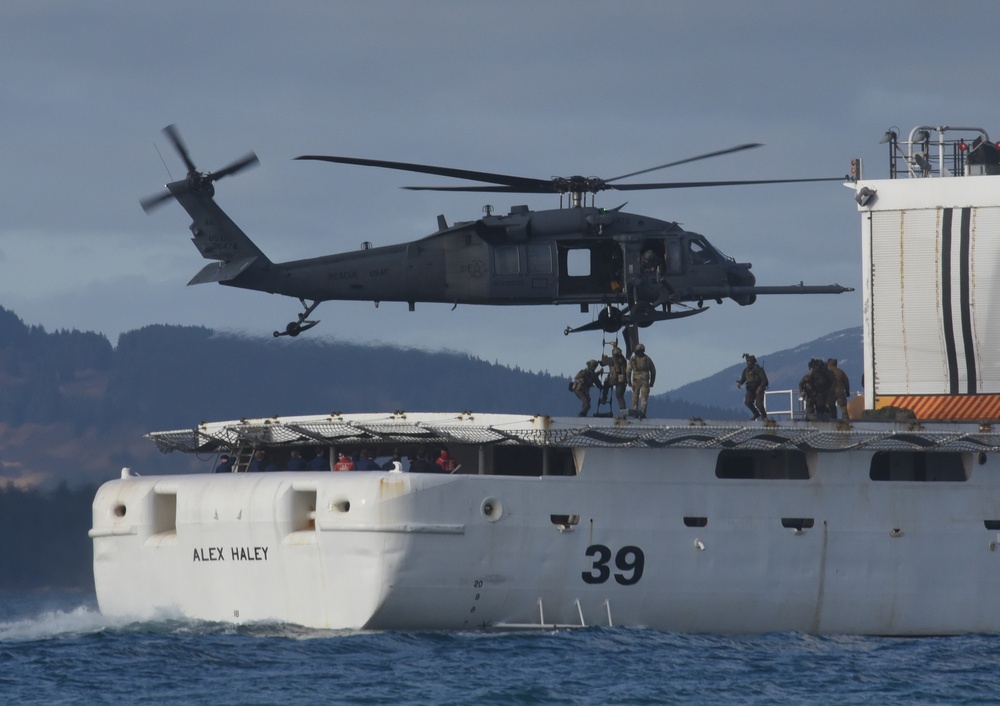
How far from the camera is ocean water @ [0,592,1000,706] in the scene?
26.2 m

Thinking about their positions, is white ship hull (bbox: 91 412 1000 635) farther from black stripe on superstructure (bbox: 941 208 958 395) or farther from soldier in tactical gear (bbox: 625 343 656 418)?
black stripe on superstructure (bbox: 941 208 958 395)

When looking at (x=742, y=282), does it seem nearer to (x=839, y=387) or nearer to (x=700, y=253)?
(x=700, y=253)

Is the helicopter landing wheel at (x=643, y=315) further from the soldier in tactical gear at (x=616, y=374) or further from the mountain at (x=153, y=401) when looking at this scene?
the mountain at (x=153, y=401)

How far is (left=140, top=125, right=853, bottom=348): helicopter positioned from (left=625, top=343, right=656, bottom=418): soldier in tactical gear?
2103mm

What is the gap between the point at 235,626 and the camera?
109 ft

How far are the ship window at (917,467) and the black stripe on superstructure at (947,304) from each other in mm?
4872

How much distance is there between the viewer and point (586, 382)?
113 ft

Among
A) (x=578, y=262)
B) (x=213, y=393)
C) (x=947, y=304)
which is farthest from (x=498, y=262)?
(x=213, y=393)

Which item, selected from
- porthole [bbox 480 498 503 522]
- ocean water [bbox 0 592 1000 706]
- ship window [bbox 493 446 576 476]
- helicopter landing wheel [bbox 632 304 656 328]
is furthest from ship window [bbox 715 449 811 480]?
porthole [bbox 480 498 503 522]

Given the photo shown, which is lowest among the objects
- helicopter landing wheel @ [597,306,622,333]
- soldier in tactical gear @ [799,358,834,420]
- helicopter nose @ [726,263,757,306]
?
soldier in tactical gear @ [799,358,834,420]

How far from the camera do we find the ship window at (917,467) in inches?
1393

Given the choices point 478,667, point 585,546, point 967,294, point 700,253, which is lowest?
point 478,667

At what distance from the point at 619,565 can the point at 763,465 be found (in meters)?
4.16

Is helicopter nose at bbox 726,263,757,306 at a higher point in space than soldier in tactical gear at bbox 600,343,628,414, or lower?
higher
